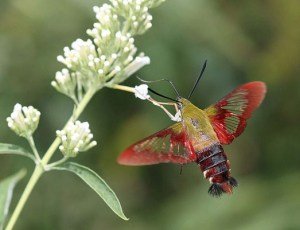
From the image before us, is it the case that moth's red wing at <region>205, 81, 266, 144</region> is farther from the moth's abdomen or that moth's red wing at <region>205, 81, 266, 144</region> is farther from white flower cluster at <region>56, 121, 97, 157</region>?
white flower cluster at <region>56, 121, 97, 157</region>

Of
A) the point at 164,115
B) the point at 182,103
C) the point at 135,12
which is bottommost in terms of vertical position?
the point at 182,103

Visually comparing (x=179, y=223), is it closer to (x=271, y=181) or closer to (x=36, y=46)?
(x=271, y=181)

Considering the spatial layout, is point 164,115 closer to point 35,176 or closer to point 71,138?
point 71,138

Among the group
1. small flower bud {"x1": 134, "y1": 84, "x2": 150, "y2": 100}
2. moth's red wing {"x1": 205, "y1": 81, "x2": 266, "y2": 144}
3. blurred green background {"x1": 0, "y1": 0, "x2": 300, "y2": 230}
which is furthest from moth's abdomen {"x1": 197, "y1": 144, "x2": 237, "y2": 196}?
blurred green background {"x1": 0, "y1": 0, "x2": 300, "y2": 230}

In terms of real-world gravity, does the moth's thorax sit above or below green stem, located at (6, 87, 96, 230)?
above

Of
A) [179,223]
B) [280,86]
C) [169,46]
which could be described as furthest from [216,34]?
[179,223]

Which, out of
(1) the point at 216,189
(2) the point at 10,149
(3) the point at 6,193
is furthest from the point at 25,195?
(1) the point at 216,189
